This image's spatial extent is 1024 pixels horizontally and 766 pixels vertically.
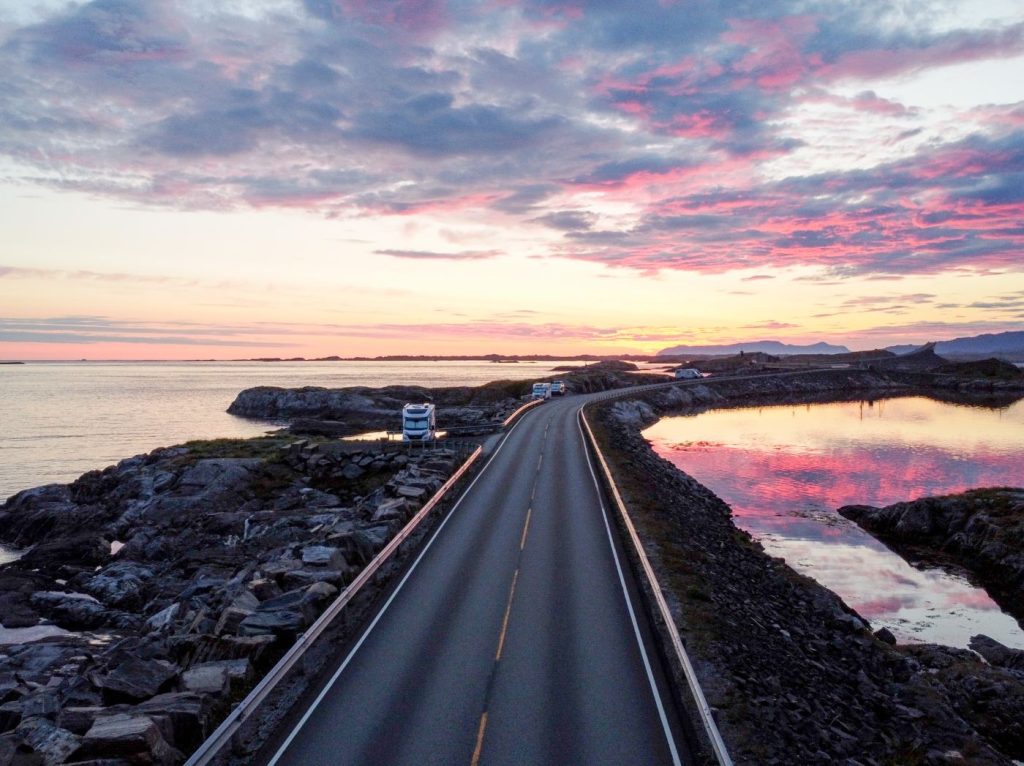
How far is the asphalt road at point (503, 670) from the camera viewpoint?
12.5 meters

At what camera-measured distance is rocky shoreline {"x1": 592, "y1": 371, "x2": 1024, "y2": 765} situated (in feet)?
45.9

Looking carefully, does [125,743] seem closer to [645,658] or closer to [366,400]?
[645,658]

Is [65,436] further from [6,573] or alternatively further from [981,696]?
[981,696]

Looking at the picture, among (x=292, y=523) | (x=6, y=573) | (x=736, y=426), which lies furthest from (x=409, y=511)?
(x=736, y=426)

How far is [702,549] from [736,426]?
202 feet

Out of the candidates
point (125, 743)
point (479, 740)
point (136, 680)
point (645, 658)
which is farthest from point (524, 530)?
point (125, 743)

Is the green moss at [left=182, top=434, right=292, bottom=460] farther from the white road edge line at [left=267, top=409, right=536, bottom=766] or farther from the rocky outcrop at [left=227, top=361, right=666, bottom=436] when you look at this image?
the rocky outcrop at [left=227, top=361, right=666, bottom=436]

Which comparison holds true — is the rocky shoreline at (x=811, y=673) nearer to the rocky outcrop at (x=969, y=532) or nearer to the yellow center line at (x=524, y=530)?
the yellow center line at (x=524, y=530)

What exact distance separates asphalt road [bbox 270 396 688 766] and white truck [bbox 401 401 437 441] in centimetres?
2307

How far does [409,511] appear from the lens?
28.5 m

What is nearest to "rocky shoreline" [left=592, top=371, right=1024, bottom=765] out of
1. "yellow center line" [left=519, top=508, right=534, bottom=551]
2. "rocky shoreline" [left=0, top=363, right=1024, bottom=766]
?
"rocky shoreline" [left=0, top=363, right=1024, bottom=766]

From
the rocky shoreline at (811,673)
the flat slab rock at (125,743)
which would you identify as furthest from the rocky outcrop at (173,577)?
the rocky shoreline at (811,673)

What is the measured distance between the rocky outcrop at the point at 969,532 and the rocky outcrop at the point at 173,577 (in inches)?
1040

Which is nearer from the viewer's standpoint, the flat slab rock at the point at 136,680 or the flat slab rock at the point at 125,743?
the flat slab rock at the point at 125,743
